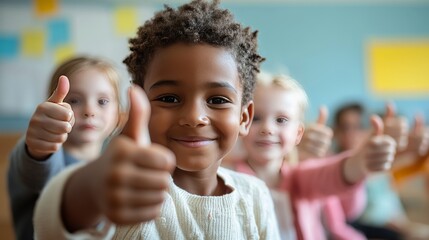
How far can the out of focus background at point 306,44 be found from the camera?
7.42 feet

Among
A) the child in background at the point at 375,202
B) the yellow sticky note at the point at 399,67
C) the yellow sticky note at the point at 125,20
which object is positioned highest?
the yellow sticky note at the point at 125,20

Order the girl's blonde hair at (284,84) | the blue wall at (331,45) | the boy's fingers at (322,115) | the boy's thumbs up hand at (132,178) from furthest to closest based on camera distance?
the blue wall at (331,45)
the boy's fingers at (322,115)
the girl's blonde hair at (284,84)
the boy's thumbs up hand at (132,178)

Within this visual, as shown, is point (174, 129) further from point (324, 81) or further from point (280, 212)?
point (324, 81)

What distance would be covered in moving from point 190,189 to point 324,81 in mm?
2043

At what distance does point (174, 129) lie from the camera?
380mm

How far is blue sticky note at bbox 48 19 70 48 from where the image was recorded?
2.26 m

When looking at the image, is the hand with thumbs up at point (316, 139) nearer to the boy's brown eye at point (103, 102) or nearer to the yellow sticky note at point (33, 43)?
the boy's brown eye at point (103, 102)

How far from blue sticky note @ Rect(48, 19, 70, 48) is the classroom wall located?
2cm

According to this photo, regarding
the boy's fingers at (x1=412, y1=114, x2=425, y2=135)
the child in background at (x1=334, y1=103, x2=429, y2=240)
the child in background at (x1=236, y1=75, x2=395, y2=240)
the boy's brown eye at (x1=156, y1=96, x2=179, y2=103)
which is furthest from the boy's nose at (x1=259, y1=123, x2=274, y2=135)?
the child in background at (x1=334, y1=103, x2=429, y2=240)

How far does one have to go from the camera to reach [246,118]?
1.48 feet

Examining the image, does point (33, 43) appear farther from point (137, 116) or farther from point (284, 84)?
point (137, 116)

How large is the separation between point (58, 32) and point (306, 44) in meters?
1.22

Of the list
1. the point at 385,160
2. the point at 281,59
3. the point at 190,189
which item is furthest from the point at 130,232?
the point at 281,59

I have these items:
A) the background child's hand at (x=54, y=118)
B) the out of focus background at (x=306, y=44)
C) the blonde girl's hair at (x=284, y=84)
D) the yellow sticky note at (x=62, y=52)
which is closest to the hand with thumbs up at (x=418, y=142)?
the blonde girl's hair at (x=284, y=84)
